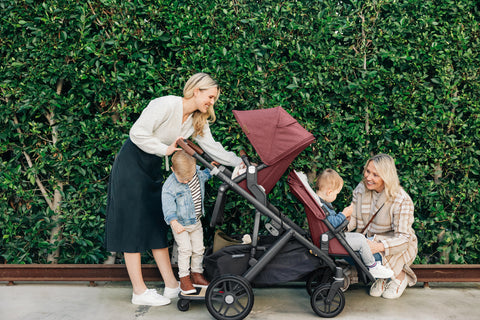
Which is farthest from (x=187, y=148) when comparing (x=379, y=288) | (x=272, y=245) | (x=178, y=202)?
(x=379, y=288)

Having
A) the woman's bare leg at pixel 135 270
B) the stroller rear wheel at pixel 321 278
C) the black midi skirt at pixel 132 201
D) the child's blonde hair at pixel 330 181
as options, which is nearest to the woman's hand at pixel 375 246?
the stroller rear wheel at pixel 321 278

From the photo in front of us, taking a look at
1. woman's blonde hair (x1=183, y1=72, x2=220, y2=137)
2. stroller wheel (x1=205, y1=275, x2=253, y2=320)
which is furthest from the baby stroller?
woman's blonde hair (x1=183, y1=72, x2=220, y2=137)

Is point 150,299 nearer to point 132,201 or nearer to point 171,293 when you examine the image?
point 171,293

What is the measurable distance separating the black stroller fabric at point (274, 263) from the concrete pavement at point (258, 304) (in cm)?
34

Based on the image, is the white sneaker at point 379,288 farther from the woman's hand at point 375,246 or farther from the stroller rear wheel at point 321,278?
the woman's hand at point 375,246

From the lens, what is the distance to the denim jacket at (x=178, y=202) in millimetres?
3457

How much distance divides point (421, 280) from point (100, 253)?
3200 millimetres

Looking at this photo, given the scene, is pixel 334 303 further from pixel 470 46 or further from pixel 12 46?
pixel 12 46

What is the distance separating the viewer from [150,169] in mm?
3623

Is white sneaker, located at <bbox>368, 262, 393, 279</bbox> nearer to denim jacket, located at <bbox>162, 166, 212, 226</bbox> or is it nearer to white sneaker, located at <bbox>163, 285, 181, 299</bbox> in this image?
denim jacket, located at <bbox>162, 166, 212, 226</bbox>

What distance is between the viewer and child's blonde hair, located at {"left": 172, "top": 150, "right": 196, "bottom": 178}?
3.46 m

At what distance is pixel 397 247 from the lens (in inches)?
143

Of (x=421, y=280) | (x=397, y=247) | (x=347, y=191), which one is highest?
(x=347, y=191)

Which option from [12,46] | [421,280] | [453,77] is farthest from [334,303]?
[12,46]
